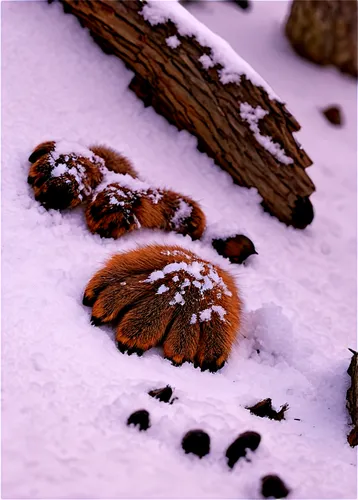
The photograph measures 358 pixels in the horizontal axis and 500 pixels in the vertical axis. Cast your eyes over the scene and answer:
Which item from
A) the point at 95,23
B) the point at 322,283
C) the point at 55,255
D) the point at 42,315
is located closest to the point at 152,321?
the point at 42,315

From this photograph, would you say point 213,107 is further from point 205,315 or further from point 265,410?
point 265,410

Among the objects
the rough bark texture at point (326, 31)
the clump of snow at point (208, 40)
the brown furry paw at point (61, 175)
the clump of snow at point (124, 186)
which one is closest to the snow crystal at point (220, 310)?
the clump of snow at point (124, 186)

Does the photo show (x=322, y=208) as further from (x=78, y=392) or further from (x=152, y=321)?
(x=78, y=392)

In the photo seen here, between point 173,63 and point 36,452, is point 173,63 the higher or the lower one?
the higher one

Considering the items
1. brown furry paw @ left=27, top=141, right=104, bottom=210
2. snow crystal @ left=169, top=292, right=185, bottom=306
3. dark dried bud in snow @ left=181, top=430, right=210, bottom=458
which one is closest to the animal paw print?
brown furry paw @ left=27, top=141, right=104, bottom=210

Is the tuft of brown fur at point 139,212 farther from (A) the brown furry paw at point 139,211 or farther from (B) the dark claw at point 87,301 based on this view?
(B) the dark claw at point 87,301

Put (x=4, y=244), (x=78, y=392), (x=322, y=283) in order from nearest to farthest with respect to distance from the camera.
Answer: (x=78, y=392) → (x=4, y=244) → (x=322, y=283)

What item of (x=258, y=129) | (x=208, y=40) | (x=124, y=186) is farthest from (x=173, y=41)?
Result: (x=124, y=186)
